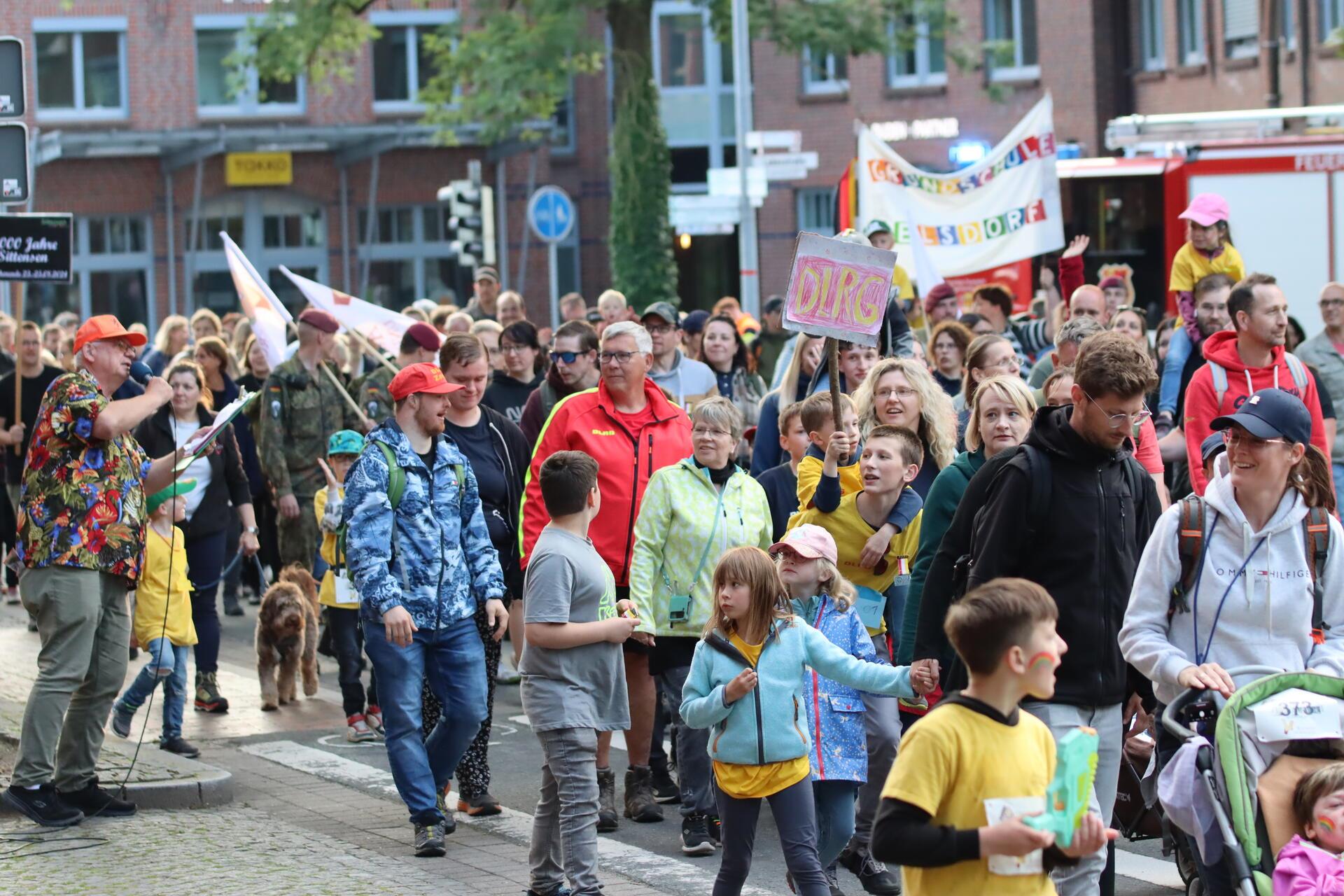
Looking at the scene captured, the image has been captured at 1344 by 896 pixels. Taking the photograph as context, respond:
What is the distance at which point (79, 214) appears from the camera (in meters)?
39.3

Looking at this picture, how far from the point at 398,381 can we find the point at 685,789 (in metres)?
1.99

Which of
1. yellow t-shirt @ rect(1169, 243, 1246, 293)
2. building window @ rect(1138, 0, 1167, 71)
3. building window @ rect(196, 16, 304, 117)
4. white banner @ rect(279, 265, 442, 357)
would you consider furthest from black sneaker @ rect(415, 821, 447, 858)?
building window @ rect(196, 16, 304, 117)

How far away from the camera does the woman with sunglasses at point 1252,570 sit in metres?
5.79

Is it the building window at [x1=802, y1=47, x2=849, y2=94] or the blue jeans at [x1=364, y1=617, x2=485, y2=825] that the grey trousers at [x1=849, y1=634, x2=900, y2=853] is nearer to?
the blue jeans at [x1=364, y1=617, x2=485, y2=825]

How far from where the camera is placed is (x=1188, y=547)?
5.86m

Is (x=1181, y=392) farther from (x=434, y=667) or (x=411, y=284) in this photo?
(x=411, y=284)

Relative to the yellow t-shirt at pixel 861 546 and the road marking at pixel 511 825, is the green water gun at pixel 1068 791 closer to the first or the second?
the road marking at pixel 511 825

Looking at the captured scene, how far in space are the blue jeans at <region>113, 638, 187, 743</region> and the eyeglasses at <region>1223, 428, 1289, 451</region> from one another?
5.89 metres

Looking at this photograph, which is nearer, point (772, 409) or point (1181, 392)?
point (772, 409)

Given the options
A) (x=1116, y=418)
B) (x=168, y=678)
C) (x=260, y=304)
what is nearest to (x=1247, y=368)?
(x=1116, y=418)

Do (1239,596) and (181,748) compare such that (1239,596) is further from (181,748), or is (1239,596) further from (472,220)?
(472,220)

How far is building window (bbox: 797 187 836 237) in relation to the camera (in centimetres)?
4181

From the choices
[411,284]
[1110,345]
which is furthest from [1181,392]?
[411,284]

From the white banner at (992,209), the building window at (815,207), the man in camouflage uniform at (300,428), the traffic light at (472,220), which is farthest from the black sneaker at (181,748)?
the building window at (815,207)
